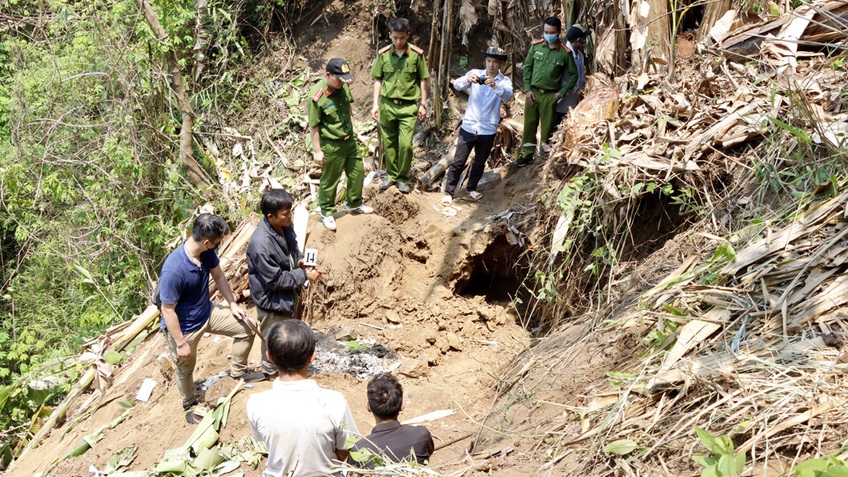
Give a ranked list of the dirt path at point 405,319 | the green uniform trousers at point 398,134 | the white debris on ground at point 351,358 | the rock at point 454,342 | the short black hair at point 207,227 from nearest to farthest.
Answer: the short black hair at point 207,227 < the dirt path at point 405,319 < the white debris on ground at point 351,358 < the rock at point 454,342 < the green uniform trousers at point 398,134

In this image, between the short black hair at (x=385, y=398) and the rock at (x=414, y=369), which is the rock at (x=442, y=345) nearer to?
the rock at (x=414, y=369)

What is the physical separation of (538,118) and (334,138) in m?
2.43

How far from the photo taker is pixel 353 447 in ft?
12.2

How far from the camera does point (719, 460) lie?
296 cm

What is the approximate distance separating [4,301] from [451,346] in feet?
31.1

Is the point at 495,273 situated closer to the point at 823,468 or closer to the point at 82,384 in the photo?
the point at 82,384

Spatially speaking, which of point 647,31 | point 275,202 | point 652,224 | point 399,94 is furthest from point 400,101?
point 652,224

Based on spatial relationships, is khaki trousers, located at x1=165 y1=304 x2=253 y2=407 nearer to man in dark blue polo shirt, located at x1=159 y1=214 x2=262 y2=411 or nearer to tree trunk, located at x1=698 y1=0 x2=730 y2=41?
man in dark blue polo shirt, located at x1=159 y1=214 x2=262 y2=411

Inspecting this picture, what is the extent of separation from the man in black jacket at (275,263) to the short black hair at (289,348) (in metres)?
2.19

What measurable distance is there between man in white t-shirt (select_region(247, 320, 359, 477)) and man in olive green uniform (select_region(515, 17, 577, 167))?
5.18 meters

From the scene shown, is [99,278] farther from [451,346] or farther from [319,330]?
[451,346]

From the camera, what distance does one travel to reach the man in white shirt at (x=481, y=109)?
7.84 m

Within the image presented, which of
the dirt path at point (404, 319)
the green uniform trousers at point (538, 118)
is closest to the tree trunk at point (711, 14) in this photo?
the green uniform trousers at point (538, 118)

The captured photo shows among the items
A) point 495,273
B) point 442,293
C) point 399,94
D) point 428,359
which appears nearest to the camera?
point 428,359
